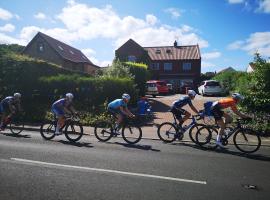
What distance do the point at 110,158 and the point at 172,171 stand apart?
6.78 ft

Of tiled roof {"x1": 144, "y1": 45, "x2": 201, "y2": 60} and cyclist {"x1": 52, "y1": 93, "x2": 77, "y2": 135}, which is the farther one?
tiled roof {"x1": 144, "y1": 45, "x2": 201, "y2": 60}

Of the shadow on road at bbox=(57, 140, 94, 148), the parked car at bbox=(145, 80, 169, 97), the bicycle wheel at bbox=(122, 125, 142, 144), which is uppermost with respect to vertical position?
the parked car at bbox=(145, 80, 169, 97)

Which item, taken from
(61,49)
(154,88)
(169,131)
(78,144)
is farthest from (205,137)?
(61,49)

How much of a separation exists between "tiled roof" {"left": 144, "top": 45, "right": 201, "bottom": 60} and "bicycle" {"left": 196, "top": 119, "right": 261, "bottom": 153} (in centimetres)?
4546

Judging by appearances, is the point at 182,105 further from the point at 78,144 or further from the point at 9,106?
the point at 9,106

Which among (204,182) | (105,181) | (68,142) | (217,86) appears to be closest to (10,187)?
(105,181)

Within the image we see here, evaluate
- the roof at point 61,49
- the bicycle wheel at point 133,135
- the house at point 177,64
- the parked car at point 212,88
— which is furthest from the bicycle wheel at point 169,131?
the house at point 177,64

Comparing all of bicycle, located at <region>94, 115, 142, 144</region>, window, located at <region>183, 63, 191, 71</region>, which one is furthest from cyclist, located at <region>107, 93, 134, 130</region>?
window, located at <region>183, 63, 191, 71</region>

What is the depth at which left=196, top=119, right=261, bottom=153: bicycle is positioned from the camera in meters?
11.0

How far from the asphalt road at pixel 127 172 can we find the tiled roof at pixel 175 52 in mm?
46493

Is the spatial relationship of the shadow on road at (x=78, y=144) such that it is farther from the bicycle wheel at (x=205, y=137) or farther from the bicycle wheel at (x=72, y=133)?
the bicycle wheel at (x=205, y=137)

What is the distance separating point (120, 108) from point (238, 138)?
14.4 ft

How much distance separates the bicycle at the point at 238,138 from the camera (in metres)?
11.0

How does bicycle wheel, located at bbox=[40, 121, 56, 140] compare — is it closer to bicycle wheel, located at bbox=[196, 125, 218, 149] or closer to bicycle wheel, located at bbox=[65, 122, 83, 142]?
bicycle wheel, located at bbox=[65, 122, 83, 142]
